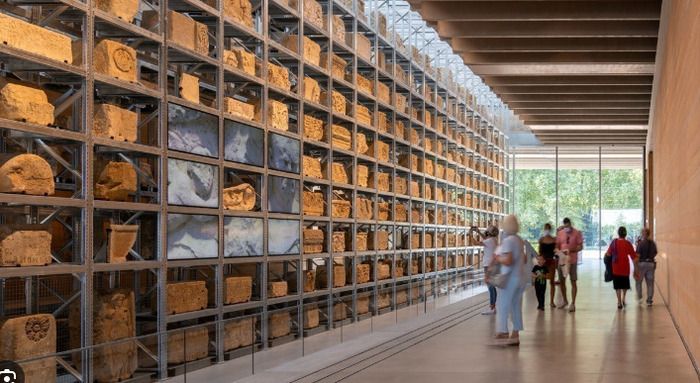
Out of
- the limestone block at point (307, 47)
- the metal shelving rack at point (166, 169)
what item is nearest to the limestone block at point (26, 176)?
the metal shelving rack at point (166, 169)

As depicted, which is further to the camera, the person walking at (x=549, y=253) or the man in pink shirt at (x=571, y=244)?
the man in pink shirt at (x=571, y=244)

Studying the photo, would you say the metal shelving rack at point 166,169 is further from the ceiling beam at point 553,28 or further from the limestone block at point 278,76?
the ceiling beam at point 553,28

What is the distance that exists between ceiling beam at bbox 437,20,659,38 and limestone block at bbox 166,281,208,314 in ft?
29.5

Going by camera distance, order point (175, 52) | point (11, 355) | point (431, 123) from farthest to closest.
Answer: point (431, 123), point (175, 52), point (11, 355)

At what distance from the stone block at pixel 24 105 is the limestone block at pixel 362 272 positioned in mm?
10421

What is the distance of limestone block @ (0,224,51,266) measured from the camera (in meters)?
9.28

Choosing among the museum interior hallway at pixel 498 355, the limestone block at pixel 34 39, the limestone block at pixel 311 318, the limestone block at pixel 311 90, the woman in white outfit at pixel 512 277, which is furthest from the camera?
the limestone block at pixel 311 90

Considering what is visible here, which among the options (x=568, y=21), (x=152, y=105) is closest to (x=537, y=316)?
(x=568, y=21)

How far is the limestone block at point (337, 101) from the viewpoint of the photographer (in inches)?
698

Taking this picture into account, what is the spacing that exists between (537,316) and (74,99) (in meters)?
11.1

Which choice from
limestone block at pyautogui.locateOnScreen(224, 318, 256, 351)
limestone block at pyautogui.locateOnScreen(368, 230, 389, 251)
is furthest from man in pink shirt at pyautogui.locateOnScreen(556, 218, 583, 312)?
limestone block at pyautogui.locateOnScreen(224, 318, 256, 351)

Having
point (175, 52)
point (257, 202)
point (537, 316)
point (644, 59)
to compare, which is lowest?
point (537, 316)

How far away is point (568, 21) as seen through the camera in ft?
66.6

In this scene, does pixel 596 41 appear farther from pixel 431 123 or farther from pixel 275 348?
pixel 275 348
